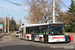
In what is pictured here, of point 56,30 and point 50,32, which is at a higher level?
point 56,30

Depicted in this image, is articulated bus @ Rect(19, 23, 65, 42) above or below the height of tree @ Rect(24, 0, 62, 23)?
below

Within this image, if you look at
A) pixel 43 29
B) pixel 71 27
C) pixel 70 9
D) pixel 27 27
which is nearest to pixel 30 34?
pixel 27 27

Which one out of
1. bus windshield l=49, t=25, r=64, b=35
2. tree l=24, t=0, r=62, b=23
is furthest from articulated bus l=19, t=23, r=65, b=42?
tree l=24, t=0, r=62, b=23

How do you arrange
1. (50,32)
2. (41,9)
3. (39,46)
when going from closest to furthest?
1. (39,46)
2. (50,32)
3. (41,9)

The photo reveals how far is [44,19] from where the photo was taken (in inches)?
1587

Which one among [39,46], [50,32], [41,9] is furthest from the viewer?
[41,9]

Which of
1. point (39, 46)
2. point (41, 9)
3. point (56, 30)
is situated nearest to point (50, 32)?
point (56, 30)

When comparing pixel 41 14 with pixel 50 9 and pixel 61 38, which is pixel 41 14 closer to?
pixel 50 9

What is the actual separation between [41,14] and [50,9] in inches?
117

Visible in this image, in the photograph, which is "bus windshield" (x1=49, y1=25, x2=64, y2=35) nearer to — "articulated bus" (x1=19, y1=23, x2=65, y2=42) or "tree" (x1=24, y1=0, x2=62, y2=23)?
"articulated bus" (x1=19, y1=23, x2=65, y2=42)

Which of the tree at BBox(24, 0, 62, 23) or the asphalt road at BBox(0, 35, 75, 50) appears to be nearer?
the asphalt road at BBox(0, 35, 75, 50)

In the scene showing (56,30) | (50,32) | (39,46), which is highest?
(56,30)

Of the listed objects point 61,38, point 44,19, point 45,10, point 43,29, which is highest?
point 45,10

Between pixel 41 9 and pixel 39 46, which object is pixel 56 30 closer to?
pixel 39 46
